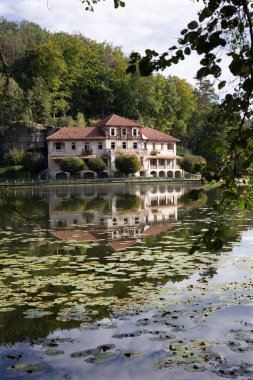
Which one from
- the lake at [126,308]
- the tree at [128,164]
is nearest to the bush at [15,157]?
the tree at [128,164]

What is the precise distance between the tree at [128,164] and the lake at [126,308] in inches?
1922

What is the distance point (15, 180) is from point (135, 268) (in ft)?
167

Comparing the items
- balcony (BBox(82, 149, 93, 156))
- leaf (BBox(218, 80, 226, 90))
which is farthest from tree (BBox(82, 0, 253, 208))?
balcony (BBox(82, 149, 93, 156))

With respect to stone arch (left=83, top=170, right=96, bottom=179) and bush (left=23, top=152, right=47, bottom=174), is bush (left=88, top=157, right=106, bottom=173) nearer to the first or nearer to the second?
stone arch (left=83, top=170, right=96, bottom=179)

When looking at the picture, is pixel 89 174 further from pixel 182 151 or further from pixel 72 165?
pixel 182 151

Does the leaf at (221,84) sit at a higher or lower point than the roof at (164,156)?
lower

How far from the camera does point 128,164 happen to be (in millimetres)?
64812

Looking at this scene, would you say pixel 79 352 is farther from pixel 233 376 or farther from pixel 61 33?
pixel 61 33

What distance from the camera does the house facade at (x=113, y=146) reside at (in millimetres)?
67562

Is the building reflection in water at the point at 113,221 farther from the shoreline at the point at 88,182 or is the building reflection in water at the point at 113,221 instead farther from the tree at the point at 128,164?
the tree at the point at 128,164

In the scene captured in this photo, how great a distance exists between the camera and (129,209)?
26.7 m

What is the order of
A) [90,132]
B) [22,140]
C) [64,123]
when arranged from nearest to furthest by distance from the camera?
1. [22,140]
2. [90,132]
3. [64,123]

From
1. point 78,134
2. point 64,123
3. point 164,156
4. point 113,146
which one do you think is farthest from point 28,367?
point 64,123

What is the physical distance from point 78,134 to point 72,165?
24.6 feet
